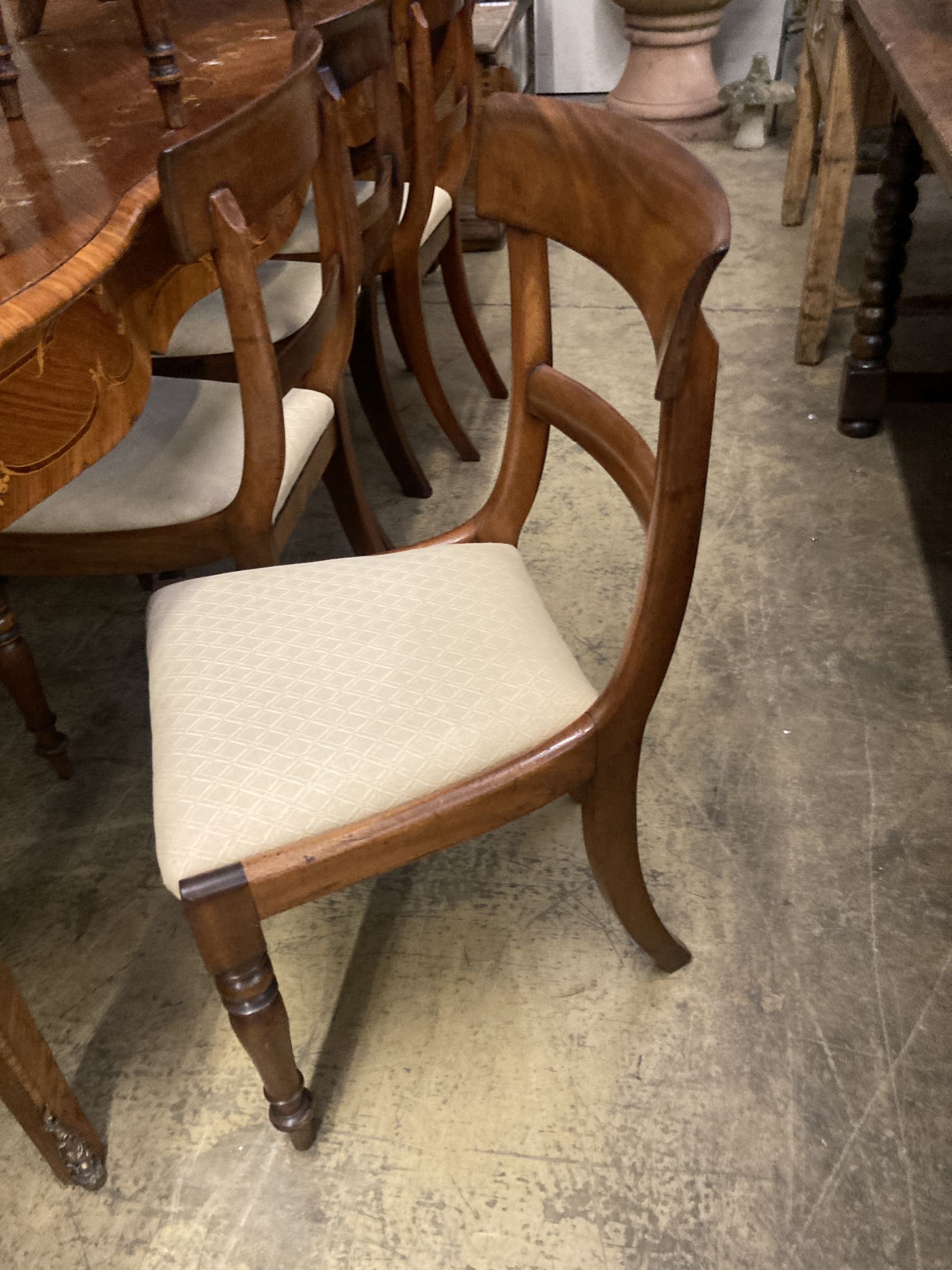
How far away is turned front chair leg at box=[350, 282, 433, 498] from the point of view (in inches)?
79.0

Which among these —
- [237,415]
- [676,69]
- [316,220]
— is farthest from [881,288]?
[676,69]

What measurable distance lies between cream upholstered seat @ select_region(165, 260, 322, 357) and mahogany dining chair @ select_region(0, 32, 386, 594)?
0.11 metres

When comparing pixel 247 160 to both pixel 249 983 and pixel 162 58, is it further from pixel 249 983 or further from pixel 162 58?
pixel 249 983

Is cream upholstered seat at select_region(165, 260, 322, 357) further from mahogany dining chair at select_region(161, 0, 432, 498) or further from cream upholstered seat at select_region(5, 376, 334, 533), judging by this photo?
cream upholstered seat at select_region(5, 376, 334, 533)

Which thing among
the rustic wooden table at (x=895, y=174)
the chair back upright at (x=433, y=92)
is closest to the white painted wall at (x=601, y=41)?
the rustic wooden table at (x=895, y=174)

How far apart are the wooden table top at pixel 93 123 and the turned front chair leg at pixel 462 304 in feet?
1.79

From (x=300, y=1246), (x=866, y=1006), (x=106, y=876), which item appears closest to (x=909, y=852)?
(x=866, y=1006)

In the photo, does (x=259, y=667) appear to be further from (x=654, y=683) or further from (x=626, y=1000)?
(x=626, y=1000)

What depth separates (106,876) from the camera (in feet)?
4.90

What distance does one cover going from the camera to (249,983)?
0.96 metres

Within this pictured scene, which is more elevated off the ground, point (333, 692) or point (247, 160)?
point (247, 160)

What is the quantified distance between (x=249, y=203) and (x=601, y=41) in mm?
4210

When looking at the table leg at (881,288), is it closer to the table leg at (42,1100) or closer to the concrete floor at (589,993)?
the concrete floor at (589,993)

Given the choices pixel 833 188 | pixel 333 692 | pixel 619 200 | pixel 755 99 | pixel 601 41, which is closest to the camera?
pixel 619 200
